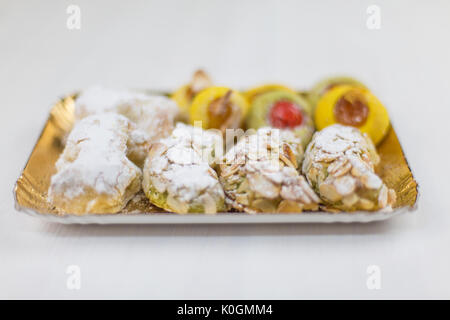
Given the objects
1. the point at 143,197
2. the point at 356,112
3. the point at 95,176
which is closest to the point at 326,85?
the point at 356,112

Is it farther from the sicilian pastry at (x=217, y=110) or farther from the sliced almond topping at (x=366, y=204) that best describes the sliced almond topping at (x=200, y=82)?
the sliced almond topping at (x=366, y=204)

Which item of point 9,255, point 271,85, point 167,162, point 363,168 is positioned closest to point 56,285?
point 9,255

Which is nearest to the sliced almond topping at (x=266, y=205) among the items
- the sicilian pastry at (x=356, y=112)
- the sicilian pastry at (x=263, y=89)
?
the sicilian pastry at (x=356, y=112)

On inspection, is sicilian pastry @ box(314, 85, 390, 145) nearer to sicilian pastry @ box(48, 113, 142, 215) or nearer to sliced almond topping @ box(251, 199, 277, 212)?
sliced almond topping @ box(251, 199, 277, 212)

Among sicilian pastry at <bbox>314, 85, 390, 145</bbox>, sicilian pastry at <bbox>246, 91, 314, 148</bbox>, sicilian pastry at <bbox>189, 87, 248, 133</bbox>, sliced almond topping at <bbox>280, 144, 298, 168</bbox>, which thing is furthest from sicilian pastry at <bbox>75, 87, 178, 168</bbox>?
sicilian pastry at <bbox>314, 85, 390, 145</bbox>

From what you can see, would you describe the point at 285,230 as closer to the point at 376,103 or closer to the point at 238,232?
the point at 238,232
